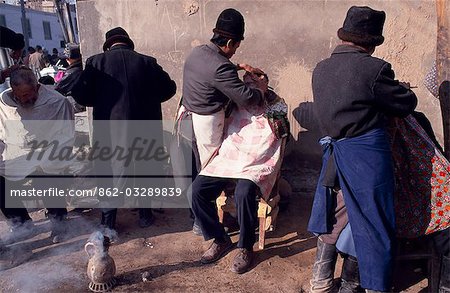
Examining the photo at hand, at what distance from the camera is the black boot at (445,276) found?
2.90 meters

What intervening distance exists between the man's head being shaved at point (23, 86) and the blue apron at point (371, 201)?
3024mm

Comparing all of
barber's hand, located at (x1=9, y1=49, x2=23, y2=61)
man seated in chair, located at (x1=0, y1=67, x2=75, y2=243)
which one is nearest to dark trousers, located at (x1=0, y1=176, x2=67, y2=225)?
man seated in chair, located at (x1=0, y1=67, x2=75, y2=243)

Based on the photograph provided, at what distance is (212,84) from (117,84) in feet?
3.58

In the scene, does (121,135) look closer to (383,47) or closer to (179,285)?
(179,285)

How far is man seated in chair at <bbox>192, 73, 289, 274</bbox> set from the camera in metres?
3.63

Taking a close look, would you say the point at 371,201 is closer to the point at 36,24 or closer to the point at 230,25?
the point at 230,25

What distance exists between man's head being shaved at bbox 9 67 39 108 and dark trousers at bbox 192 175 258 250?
190 cm

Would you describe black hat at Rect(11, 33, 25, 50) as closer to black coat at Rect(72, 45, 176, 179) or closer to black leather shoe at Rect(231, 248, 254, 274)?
black coat at Rect(72, 45, 176, 179)

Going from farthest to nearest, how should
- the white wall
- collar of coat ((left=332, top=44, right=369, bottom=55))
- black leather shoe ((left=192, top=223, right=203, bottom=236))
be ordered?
the white wall → black leather shoe ((left=192, top=223, right=203, bottom=236)) → collar of coat ((left=332, top=44, right=369, bottom=55))

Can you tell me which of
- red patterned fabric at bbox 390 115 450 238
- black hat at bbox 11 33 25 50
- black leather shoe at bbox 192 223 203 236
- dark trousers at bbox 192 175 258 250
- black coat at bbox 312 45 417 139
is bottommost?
black leather shoe at bbox 192 223 203 236

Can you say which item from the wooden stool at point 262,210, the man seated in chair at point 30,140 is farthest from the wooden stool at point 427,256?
the man seated in chair at point 30,140

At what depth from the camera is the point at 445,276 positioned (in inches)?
115

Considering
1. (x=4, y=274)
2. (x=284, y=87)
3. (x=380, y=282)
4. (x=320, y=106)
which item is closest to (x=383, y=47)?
(x=284, y=87)

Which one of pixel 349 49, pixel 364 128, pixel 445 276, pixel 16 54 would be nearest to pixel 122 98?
pixel 16 54
